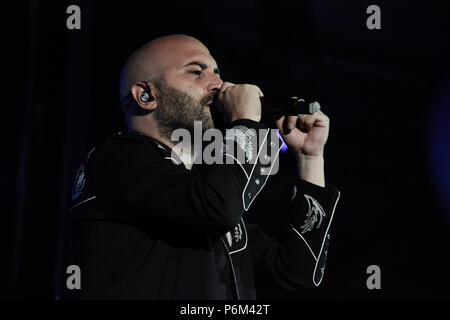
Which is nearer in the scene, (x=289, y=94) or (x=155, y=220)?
(x=155, y=220)

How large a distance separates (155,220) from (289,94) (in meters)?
1.23

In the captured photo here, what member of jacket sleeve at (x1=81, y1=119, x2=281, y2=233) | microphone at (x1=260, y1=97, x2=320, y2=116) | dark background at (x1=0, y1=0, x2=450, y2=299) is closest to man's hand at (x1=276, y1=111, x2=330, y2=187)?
microphone at (x1=260, y1=97, x2=320, y2=116)

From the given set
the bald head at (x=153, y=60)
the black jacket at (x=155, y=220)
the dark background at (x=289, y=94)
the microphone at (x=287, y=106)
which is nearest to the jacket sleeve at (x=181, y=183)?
the black jacket at (x=155, y=220)

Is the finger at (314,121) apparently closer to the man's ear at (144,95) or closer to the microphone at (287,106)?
the microphone at (287,106)

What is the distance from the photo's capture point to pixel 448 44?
211 cm

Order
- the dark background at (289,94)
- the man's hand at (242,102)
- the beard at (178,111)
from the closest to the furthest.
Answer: the man's hand at (242,102) → the beard at (178,111) → the dark background at (289,94)

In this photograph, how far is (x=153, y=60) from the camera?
139 centimetres

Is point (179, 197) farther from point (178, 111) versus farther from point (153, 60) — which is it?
point (153, 60)

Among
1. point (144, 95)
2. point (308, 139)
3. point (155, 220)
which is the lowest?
point (155, 220)

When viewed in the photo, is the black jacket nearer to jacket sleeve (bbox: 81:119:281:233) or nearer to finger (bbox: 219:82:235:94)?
jacket sleeve (bbox: 81:119:281:233)

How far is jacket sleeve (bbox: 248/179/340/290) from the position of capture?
1.42 m

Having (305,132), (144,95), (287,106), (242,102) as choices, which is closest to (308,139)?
(305,132)

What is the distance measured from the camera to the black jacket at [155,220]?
3.45ft
